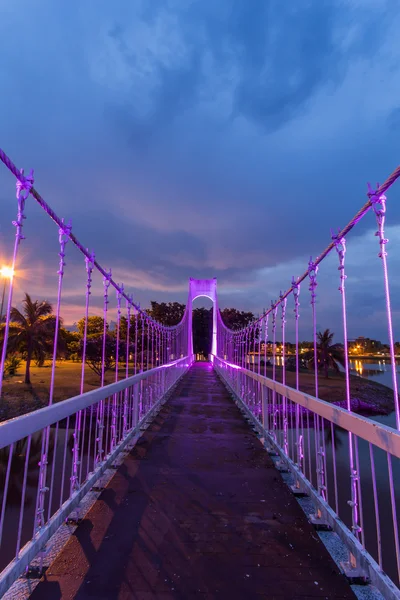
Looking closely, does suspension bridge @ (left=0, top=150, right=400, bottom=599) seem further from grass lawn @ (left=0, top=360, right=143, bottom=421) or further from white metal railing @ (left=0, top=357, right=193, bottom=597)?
grass lawn @ (left=0, top=360, right=143, bottom=421)

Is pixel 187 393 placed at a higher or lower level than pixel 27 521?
higher

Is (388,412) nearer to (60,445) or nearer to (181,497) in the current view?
(60,445)

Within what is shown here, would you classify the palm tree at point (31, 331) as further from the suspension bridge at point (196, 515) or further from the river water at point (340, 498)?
the suspension bridge at point (196, 515)

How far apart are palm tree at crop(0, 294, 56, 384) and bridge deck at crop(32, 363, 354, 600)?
1854 centimetres

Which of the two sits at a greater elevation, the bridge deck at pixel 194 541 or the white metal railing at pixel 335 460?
the white metal railing at pixel 335 460

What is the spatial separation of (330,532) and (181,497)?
1136 mm

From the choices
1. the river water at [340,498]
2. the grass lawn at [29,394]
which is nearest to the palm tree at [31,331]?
the grass lawn at [29,394]

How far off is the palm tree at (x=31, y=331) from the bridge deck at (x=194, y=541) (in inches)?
730

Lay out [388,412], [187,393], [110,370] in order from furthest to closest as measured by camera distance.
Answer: [110,370] < [388,412] < [187,393]

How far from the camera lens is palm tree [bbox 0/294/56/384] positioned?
19698mm

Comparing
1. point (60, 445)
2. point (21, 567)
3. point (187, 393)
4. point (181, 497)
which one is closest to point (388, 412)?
point (187, 393)

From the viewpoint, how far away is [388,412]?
21203 millimetres

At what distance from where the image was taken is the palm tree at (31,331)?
776 inches

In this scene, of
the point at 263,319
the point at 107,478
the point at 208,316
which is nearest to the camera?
the point at 107,478
